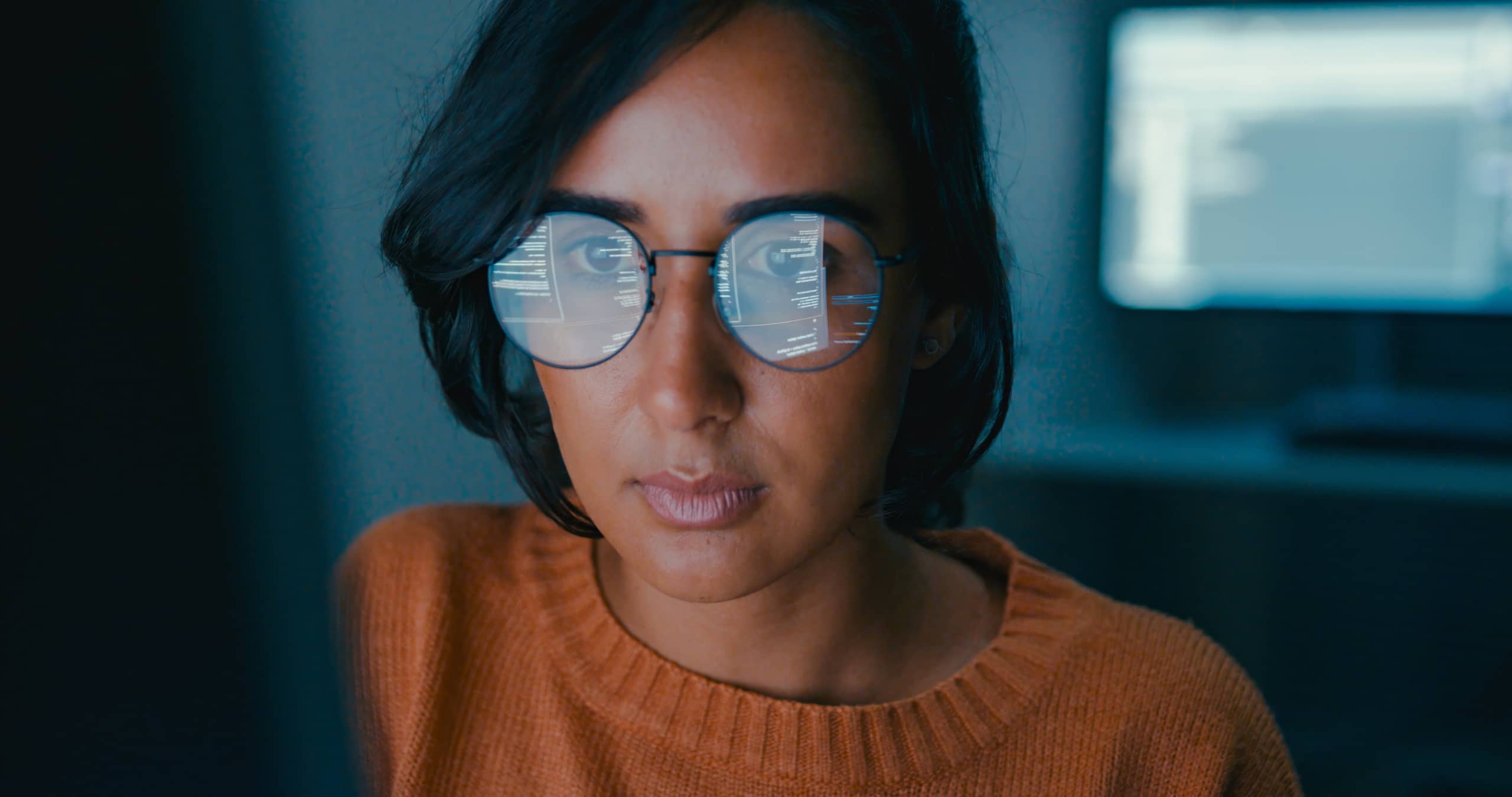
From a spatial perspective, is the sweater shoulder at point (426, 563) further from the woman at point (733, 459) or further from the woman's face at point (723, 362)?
the woman's face at point (723, 362)

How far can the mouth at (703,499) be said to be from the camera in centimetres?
83

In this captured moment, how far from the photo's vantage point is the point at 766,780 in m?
0.93

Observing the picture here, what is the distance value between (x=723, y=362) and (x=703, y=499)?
0.10 m

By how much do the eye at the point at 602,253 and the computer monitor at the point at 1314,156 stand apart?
2005 millimetres

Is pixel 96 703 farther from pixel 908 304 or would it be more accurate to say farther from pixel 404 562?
pixel 404 562

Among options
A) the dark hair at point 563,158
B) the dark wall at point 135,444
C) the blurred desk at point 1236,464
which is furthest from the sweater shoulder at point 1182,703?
the blurred desk at point 1236,464

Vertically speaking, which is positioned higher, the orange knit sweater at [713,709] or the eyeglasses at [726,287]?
the eyeglasses at [726,287]

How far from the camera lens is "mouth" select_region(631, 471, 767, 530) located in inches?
32.5

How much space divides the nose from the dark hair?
12cm

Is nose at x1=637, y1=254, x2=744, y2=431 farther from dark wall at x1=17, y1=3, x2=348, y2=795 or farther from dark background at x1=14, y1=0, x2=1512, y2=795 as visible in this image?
dark wall at x1=17, y1=3, x2=348, y2=795

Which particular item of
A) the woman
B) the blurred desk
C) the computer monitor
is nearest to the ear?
the woman

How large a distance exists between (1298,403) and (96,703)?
275 centimetres

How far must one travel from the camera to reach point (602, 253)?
2.65 feet

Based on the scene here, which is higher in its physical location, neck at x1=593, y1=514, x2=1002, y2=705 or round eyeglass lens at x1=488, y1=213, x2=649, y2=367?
round eyeglass lens at x1=488, y1=213, x2=649, y2=367
